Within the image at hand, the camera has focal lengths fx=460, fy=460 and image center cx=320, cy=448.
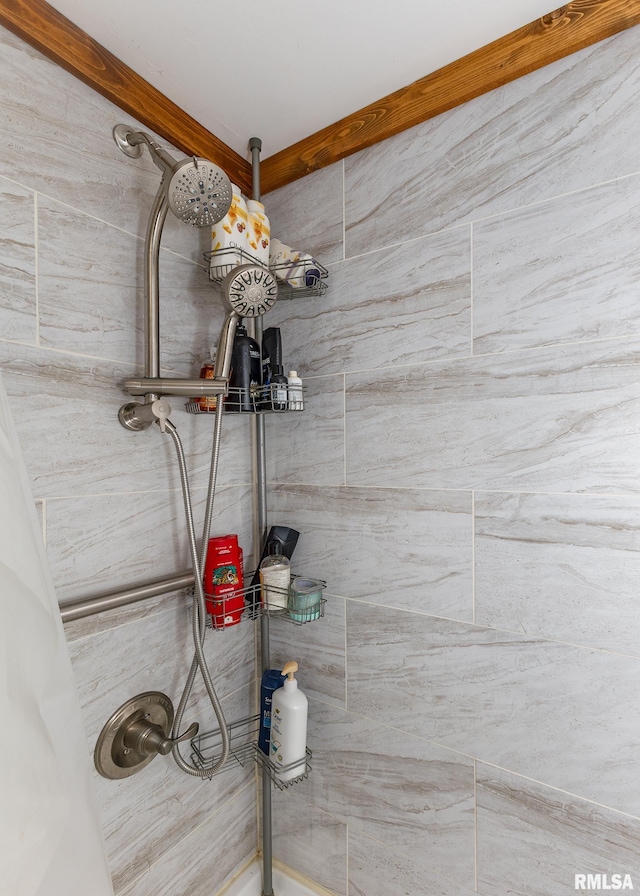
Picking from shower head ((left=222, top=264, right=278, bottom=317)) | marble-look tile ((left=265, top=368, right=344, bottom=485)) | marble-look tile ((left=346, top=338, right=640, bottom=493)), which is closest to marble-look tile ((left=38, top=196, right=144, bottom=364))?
shower head ((left=222, top=264, right=278, bottom=317))

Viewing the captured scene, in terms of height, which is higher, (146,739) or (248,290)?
(248,290)

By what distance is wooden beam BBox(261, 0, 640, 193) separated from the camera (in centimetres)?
85

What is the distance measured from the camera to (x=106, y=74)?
946 millimetres

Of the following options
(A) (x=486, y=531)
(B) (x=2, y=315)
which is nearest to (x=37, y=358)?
(B) (x=2, y=315)

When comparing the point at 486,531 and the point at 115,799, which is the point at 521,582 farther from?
the point at 115,799

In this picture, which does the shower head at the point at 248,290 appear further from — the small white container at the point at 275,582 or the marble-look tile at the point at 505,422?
the small white container at the point at 275,582

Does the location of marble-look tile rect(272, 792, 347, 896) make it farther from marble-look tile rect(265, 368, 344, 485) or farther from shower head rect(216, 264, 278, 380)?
shower head rect(216, 264, 278, 380)

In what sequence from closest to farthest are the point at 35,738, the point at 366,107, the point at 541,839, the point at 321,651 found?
the point at 35,738
the point at 541,839
the point at 366,107
the point at 321,651

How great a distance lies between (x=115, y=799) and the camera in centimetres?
96

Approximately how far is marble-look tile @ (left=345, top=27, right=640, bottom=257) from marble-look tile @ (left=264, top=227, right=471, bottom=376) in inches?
2.2

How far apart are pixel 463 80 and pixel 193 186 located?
24.9 inches

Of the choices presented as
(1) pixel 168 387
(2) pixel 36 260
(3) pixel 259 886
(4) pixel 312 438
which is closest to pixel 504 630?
(4) pixel 312 438

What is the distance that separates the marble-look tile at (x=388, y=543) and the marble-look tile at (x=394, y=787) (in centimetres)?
25

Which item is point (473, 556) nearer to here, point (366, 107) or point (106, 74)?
point (366, 107)
